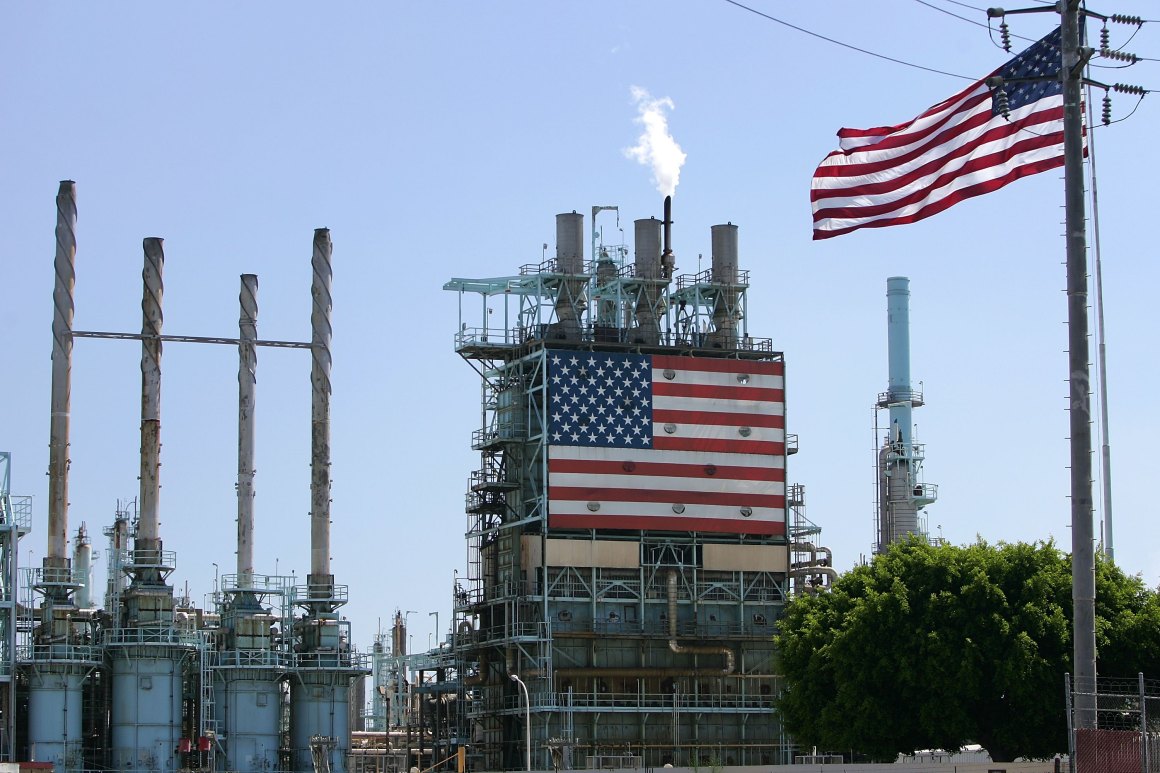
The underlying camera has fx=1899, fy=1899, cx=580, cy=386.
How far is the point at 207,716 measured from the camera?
99875 millimetres

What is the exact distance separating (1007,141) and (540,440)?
210 feet

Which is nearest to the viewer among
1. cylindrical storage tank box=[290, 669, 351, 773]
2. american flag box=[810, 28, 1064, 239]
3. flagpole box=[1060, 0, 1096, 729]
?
flagpole box=[1060, 0, 1096, 729]

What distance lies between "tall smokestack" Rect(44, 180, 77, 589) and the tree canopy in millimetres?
40586

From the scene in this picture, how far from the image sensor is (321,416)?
103750 mm

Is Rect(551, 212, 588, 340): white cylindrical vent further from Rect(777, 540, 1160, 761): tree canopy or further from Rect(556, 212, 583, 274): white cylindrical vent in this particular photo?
Rect(777, 540, 1160, 761): tree canopy

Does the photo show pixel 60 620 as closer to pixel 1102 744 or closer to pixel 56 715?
pixel 56 715

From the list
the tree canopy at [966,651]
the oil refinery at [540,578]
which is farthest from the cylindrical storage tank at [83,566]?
the tree canopy at [966,651]

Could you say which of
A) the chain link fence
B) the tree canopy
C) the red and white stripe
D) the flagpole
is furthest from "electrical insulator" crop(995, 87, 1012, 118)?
the tree canopy

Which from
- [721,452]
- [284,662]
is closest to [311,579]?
[284,662]

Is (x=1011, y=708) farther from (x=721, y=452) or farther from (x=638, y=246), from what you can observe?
(x=638, y=246)

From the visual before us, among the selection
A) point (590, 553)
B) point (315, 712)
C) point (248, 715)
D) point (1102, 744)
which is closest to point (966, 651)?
point (590, 553)

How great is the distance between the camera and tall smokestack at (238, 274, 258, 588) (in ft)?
332

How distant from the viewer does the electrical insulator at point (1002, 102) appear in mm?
39037

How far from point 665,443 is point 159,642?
94.4 ft
